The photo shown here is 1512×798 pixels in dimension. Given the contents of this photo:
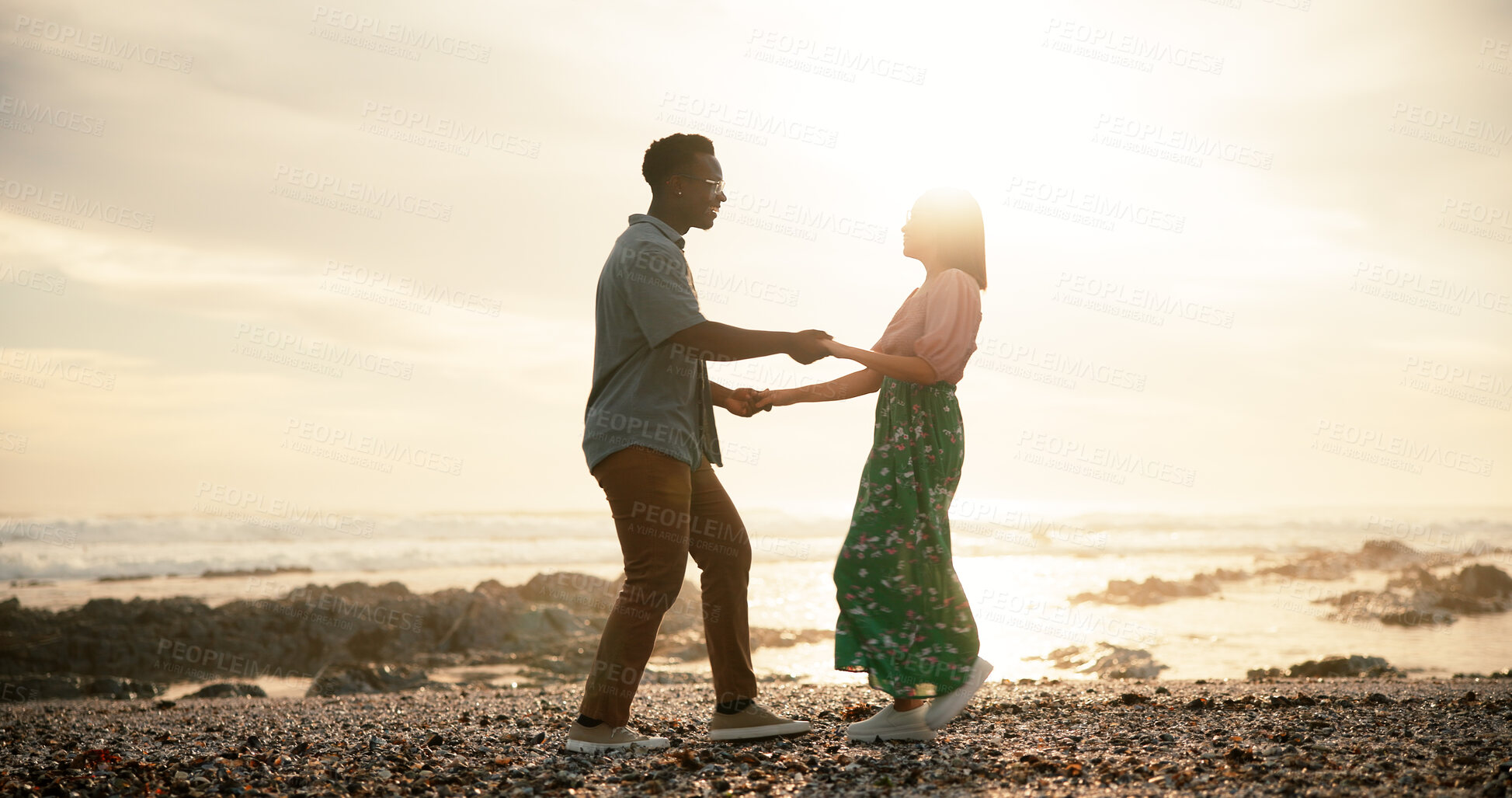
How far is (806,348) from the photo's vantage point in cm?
Answer: 435

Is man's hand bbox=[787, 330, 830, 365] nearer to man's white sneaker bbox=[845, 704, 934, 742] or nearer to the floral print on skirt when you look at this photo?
the floral print on skirt

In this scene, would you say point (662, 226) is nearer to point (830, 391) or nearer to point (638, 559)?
point (830, 391)

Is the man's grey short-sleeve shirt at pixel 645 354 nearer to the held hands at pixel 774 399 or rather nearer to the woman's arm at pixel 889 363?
the held hands at pixel 774 399

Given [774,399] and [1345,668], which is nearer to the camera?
[774,399]

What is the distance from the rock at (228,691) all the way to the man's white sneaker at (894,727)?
23.4 ft

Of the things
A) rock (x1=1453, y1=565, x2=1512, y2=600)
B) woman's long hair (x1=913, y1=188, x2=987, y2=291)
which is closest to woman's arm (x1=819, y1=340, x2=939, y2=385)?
woman's long hair (x1=913, y1=188, x2=987, y2=291)

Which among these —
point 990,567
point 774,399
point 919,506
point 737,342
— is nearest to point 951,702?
point 919,506

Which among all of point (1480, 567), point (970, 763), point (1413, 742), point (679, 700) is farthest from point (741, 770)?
point (1480, 567)

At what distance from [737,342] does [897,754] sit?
6.25 ft

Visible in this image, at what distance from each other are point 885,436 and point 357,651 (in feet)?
29.8

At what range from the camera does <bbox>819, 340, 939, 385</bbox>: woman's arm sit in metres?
4.39

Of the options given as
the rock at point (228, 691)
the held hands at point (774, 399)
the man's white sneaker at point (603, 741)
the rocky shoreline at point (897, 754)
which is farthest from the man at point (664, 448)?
the rock at point (228, 691)

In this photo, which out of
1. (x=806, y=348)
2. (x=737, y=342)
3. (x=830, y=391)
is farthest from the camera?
(x=830, y=391)

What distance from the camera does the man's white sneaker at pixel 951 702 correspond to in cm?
441
